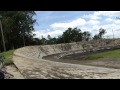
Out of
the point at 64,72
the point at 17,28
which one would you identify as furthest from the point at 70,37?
the point at 64,72

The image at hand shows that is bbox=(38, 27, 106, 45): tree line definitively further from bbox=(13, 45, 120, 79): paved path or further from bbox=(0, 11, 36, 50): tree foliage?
bbox=(13, 45, 120, 79): paved path

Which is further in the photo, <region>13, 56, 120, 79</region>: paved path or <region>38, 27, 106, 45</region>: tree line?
<region>38, 27, 106, 45</region>: tree line

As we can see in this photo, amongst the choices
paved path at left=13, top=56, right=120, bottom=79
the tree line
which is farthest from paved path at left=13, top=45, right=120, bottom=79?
the tree line

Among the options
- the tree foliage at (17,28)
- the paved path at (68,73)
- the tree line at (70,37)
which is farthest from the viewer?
the tree line at (70,37)

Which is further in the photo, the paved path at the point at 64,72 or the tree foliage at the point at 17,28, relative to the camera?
the tree foliage at the point at 17,28

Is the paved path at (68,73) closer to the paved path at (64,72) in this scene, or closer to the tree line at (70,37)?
the paved path at (64,72)

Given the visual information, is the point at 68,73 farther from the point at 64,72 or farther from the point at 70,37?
the point at 70,37

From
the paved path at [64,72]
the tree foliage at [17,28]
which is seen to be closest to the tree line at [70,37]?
the tree foliage at [17,28]

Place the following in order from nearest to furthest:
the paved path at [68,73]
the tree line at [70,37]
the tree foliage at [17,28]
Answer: the paved path at [68,73] < the tree foliage at [17,28] < the tree line at [70,37]

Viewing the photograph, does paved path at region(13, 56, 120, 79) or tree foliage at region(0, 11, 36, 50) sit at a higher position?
tree foliage at region(0, 11, 36, 50)

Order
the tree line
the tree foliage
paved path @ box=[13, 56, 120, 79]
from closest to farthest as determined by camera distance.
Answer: paved path @ box=[13, 56, 120, 79] < the tree foliage < the tree line

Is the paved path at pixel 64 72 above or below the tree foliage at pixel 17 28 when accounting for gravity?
below
